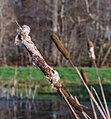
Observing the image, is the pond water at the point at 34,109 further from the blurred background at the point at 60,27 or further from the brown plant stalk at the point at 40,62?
the blurred background at the point at 60,27

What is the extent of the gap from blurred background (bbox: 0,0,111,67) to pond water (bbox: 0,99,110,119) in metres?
14.7

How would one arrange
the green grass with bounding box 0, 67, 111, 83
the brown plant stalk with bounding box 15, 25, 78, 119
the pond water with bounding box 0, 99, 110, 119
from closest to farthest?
1. the brown plant stalk with bounding box 15, 25, 78, 119
2. the pond water with bounding box 0, 99, 110, 119
3. the green grass with bounding box 0, 67, 111, 83

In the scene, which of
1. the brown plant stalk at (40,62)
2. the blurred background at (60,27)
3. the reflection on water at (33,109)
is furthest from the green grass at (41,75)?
the brown plant stalk at (40,62)

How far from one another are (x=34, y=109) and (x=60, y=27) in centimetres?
1886

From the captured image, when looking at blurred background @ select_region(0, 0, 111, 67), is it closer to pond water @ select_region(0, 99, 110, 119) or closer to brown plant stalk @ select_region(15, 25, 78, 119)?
pond water @ select_region(0, 99, 110, 119)

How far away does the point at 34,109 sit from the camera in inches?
525

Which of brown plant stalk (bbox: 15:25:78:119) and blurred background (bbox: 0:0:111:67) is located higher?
blurred background (bbox: 0:0:111:67)

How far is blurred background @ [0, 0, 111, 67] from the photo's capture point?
3015cm

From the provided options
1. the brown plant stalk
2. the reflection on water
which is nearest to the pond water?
the reflection on water

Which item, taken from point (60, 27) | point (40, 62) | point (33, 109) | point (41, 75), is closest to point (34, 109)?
point (33, 109)

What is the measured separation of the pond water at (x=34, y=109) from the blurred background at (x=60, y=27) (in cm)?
1473

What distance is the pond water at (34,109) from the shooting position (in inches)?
471

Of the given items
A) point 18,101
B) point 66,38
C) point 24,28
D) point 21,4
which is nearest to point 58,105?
point 18,101

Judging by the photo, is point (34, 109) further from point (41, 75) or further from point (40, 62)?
point (40, 62)
